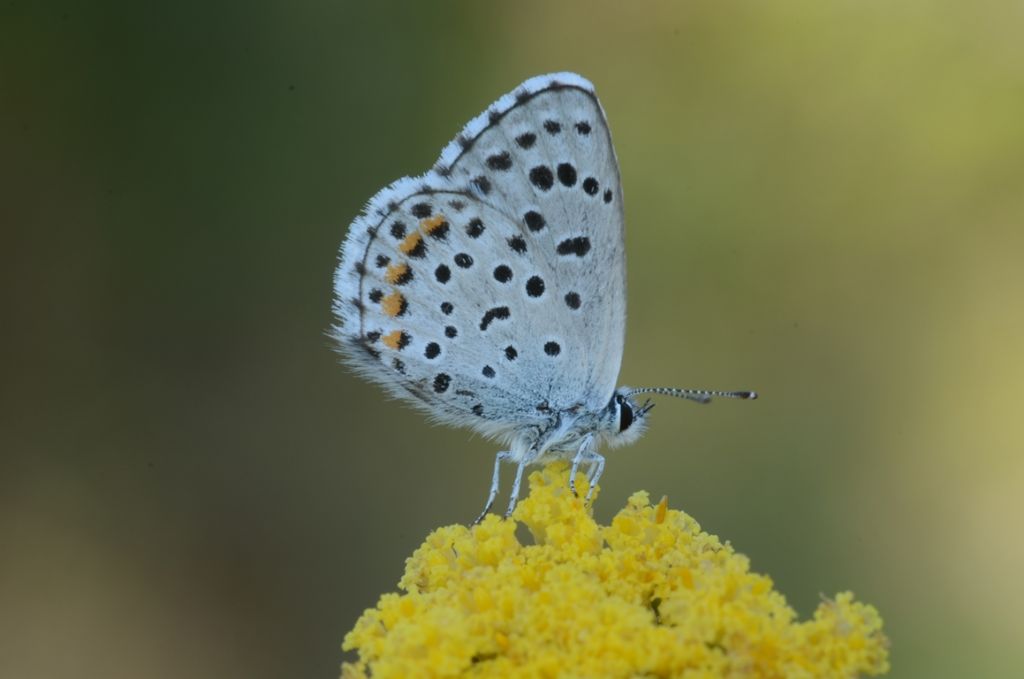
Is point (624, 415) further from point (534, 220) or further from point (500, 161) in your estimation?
point (500, 161)

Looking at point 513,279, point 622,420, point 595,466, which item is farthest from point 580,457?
point 513,279

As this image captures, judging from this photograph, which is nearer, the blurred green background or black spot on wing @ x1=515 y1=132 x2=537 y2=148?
black spot on wing @ x1=515 y1=132 x2=537 y2=148

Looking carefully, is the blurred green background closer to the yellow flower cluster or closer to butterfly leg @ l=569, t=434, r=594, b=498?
butterfly leg @ l=569, t=434, r=594, b=498

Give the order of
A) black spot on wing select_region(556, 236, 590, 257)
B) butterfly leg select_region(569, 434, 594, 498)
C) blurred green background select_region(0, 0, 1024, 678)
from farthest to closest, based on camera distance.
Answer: blurred green background select_region(0, 0, 1024, 678) < black spot on wing select_region(556, 236, 590, 257) < butterfly leg select_region(569, 434, 594, 498)

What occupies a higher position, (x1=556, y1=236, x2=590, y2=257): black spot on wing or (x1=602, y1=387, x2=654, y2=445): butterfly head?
(x1=556, y1=236, x2=590, y2=257): black spot on wing

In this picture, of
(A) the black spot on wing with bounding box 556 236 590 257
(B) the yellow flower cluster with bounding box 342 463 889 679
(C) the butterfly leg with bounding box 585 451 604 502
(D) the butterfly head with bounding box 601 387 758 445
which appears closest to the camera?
(B) the yellow flower cluster with bounding box 342 463 889 679

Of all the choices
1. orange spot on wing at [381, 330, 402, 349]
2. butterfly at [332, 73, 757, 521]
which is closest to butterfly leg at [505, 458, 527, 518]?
butterfly at [332, 73, 757, 521]

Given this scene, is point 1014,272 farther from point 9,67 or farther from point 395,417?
point 9,67

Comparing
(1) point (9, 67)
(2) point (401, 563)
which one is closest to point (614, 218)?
(2) point (401, 563)

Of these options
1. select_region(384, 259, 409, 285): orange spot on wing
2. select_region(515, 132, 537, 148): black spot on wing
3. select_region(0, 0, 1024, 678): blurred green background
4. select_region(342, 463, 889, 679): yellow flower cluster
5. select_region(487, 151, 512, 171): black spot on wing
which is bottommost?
select_region(342, 463, 889, 679): yellow flower cluster
